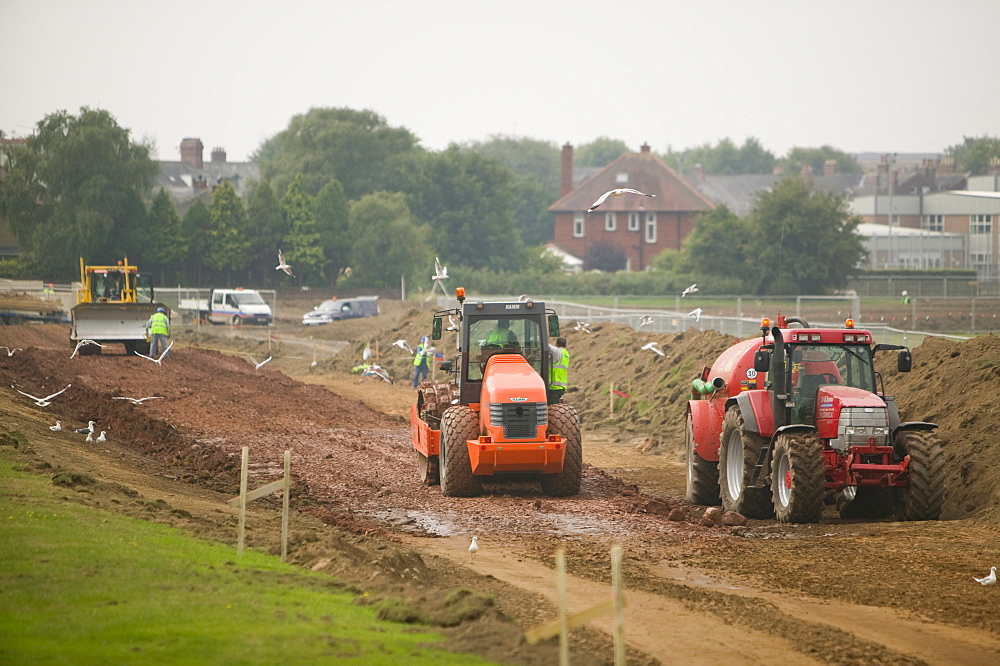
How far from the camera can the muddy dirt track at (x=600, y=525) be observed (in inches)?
370

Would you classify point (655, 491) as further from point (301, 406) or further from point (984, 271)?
point (984, 271)

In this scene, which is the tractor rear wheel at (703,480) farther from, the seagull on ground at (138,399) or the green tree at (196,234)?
the green tree at (196,234)

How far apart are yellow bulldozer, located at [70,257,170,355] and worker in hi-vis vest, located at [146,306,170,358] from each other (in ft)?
1.61

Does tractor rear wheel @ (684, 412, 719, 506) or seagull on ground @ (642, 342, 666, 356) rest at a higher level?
seagull on ground @ (642, 342, 666, 356)

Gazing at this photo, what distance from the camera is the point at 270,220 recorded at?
71062 millimetres

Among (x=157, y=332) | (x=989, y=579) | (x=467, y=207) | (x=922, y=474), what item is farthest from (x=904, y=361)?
(x=467, y=207)

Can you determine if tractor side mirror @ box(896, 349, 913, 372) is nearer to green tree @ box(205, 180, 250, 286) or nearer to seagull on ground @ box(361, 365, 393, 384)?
seagull on ground @ box(361, 365, 393, 384)

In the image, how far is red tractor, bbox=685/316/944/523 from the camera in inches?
552

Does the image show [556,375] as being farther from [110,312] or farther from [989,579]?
[110,312]

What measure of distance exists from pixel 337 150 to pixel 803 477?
253 ft

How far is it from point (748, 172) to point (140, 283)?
14830cm

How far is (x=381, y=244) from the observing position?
73.1 m

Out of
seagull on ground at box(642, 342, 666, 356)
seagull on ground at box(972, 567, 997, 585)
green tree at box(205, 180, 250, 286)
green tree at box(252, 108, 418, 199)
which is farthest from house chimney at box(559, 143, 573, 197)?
seagull on ground at box(972, 567, 997, 585)

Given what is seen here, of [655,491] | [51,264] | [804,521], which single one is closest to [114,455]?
[655,491]
